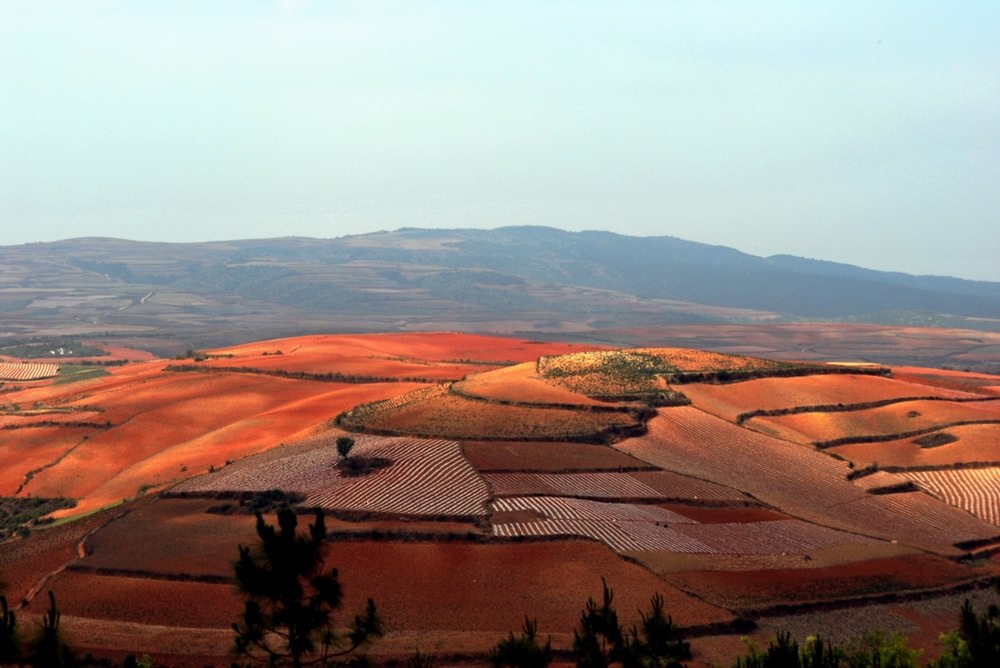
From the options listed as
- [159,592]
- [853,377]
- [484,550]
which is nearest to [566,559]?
[484,550]

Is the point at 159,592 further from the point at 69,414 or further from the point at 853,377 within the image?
the point at 853,377

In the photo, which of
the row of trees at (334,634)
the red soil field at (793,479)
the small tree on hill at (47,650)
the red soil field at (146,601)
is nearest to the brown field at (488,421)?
the red soil field at (793,479)

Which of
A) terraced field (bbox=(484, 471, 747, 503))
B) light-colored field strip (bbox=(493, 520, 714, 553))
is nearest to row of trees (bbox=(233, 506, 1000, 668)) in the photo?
light-colored field strip (bbox=(493, 520, 714, 553))

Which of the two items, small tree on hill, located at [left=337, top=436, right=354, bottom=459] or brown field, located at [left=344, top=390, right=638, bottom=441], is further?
brown field, located at [left=344, top=390, right=638, bottom=441]

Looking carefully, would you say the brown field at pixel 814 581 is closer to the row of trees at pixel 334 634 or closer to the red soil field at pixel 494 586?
the red soil field at pixel 494 586

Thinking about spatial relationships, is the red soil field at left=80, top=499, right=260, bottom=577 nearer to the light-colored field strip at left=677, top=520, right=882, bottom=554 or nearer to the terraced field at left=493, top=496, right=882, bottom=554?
the terraced field at left=493, top=496, right=882, bottom=554

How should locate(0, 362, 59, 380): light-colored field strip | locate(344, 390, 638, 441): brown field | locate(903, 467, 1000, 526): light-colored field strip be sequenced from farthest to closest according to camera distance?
locate(0, 362, 59, 380): light-colored field strip → locate(344, 390, 638, 441): brown field → locate(903, 467, 1000, 526): light-colored field strip
